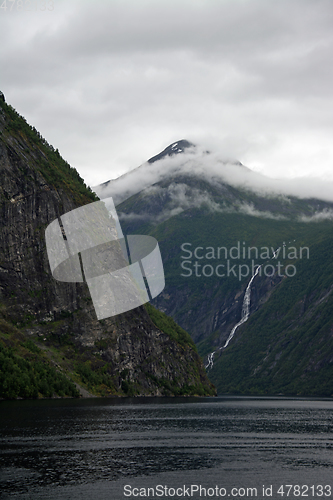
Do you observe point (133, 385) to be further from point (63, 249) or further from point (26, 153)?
point (26, 153)

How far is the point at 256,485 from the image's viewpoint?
161ft

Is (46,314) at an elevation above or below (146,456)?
above

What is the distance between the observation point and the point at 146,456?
2475 inches

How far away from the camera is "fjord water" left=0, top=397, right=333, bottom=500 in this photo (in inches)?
1875

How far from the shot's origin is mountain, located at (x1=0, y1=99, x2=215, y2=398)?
155125 mm

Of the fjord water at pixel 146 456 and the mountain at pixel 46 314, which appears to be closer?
the fjord water at pixel 146 456

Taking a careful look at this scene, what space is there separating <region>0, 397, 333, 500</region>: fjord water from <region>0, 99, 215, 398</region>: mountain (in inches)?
2145

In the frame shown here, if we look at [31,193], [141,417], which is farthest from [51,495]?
[31,193]

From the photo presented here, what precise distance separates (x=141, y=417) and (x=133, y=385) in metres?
74.3

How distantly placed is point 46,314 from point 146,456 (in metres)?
113

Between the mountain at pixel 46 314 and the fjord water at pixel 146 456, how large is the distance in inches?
2145

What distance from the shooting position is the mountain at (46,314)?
155125 mm

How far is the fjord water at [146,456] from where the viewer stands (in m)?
47.6

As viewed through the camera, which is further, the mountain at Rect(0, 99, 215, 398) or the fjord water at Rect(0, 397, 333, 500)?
the mountain at Rect(0, 99, 215, 398)
